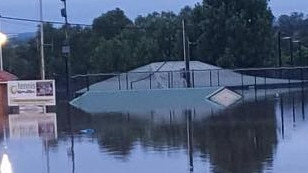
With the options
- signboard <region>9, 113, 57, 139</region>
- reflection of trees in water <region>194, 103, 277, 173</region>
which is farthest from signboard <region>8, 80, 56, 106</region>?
reflection of trees in water <region>194, 103, 277, 173</region>

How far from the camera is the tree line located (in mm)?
76375

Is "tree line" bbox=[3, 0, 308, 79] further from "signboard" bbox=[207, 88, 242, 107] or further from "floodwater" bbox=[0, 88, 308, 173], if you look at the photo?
"floodwater" bbox=[0, 88, 308, 173]

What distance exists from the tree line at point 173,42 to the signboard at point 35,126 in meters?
31.6

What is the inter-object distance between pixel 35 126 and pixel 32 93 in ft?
40.7

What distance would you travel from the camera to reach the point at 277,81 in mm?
66688

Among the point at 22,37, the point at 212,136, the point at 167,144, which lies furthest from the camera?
the point at 22,37

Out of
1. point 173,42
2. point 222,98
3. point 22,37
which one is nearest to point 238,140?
point 222,98

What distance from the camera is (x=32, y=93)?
4425cm

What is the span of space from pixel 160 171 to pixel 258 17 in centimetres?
6144

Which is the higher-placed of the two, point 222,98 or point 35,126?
point 222,98

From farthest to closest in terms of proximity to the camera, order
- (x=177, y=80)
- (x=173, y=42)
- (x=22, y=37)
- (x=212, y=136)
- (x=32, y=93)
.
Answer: (x=22, y=37) → (x=173, y=42) → (x=177, y=80) → (x=32, y=93) → (x=212, y=136)

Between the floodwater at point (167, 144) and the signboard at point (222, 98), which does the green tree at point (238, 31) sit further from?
the floodwater at point (167, 144)

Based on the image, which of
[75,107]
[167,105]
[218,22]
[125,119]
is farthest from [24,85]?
[218,22]

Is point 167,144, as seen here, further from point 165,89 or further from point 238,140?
point 165,89
